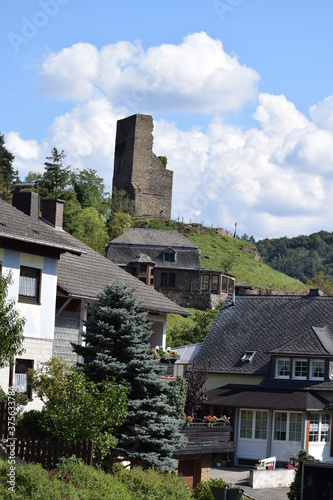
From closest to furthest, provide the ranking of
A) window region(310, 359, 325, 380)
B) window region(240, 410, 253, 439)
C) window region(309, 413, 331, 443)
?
window region(309, 413, 331, 443), window region(240, 410, 253, 439), window region(310, 359, 325, 380)

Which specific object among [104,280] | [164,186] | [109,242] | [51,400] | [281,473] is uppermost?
[164,186]

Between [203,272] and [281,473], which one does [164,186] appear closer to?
[203,272]

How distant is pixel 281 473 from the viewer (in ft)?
124

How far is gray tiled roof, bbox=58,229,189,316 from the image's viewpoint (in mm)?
32344

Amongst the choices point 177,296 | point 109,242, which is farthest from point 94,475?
point 109,242

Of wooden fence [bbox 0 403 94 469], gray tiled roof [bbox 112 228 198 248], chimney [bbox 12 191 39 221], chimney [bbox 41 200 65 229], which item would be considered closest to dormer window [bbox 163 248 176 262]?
gray tiled roof [bbox 112 228 198 248]

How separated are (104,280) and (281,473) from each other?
10.2 meters

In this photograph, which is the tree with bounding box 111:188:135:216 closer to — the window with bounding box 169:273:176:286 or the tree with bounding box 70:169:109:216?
the tree with bounding box 70:169:109:216

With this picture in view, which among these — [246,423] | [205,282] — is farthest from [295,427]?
[205,282]

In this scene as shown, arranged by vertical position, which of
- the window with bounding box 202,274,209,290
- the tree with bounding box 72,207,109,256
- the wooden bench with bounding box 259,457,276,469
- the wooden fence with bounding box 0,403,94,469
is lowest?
the wooden bench with bounding box 259,457,276,469

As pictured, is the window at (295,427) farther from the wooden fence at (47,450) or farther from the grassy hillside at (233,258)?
the grassy hillside at (233,258)

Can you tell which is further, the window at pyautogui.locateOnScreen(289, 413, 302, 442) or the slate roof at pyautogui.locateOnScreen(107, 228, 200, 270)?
the slate roof at pyautogui.locateOnScreen(107, 228, 200, 270)

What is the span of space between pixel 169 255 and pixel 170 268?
1.90 m

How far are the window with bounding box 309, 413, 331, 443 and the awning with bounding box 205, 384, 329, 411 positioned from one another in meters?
0.57
